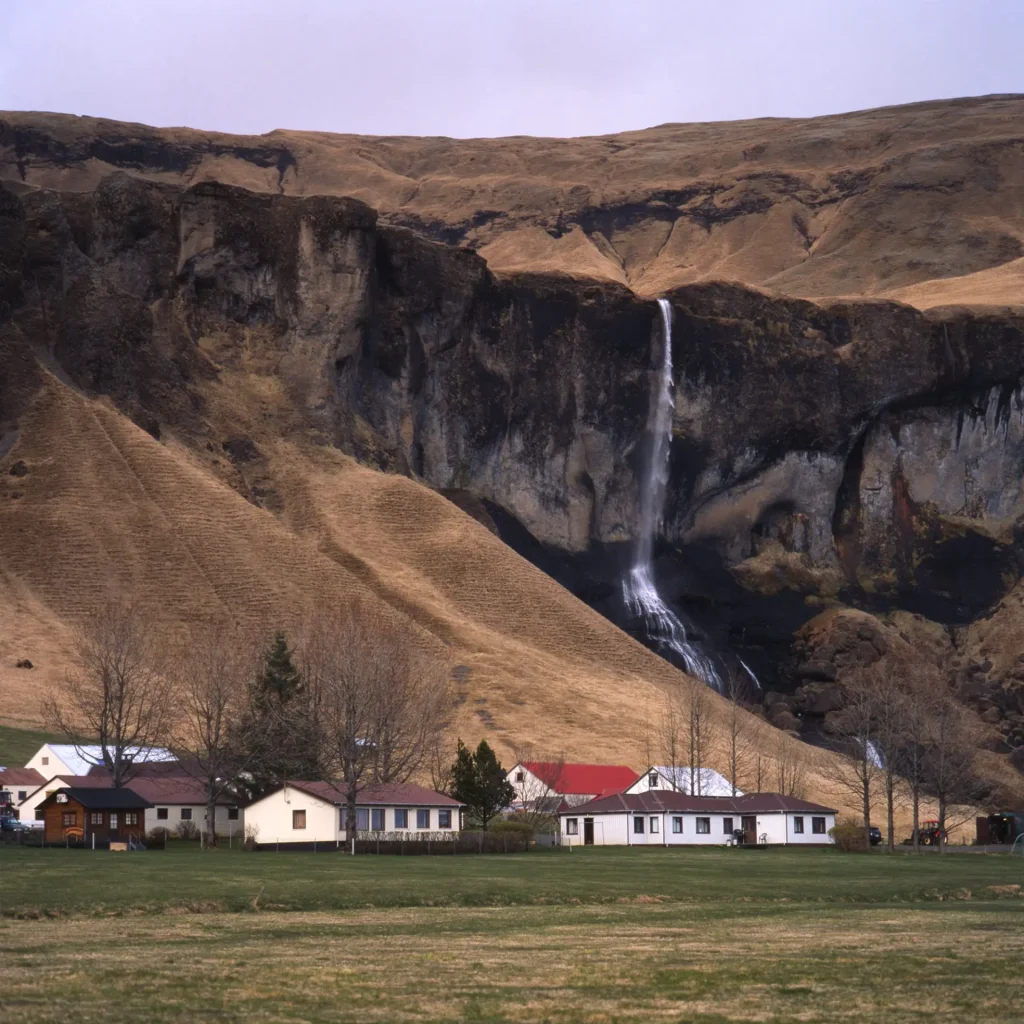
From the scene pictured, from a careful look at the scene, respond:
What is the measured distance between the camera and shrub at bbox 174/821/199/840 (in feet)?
273

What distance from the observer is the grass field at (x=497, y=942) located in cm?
2597

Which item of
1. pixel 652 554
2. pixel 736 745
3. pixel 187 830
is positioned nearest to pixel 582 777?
pixel 736 745

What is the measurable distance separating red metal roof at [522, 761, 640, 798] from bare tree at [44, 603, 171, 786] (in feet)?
71.2

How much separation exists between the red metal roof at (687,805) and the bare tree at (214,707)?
18.4m

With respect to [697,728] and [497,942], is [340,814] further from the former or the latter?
[497,942]

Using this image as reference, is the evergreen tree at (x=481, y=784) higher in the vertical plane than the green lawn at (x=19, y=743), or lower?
lower

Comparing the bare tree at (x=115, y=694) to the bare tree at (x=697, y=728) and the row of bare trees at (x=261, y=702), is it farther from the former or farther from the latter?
the bare tree at (x=697, y=728)

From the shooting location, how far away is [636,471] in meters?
184

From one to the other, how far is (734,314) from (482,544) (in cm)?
4650

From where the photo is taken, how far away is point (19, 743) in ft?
355

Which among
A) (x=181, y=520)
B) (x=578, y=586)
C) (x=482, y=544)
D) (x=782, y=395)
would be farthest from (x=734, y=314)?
(x=181, y=520)

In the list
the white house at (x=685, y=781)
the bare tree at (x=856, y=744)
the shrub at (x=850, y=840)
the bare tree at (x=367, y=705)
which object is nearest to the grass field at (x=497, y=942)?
the bare tree at (x=367, y=705)

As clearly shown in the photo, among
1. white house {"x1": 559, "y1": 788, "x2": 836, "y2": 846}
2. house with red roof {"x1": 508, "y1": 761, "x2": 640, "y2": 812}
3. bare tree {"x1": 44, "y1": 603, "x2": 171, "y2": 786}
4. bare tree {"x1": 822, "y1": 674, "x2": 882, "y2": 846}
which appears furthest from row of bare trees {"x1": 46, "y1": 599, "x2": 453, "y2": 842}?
bare tree {"x1": 822, "y1": 674, "x2": 882, "y2": 846}

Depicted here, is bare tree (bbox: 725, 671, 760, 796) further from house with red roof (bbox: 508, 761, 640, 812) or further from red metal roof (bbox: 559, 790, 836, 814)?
red metal roof (bbox: 559, 790, 836, 814)
